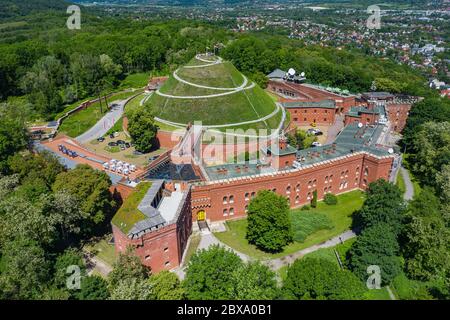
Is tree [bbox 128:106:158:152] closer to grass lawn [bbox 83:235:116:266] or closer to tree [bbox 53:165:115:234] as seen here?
tree [bbox 53:165:115:234]

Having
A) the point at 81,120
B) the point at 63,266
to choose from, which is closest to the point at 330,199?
the point at 63,266

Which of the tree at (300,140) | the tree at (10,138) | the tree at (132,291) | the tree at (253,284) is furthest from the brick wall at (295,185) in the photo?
the tree at (10,138)

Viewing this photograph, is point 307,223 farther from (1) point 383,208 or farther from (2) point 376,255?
(2) point 376,255

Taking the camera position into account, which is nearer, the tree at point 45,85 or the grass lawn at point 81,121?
the grass lawn at point 81,121

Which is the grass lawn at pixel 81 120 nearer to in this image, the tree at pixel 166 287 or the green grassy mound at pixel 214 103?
the green grassy mound at pixel 214 103

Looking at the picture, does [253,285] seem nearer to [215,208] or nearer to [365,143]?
[215,208]
